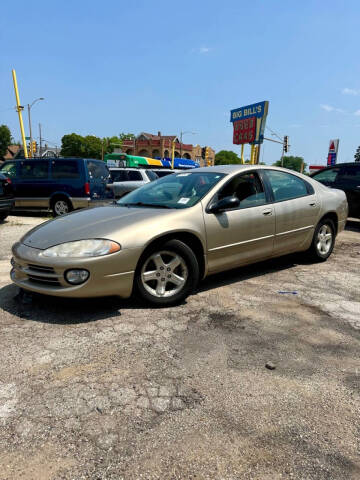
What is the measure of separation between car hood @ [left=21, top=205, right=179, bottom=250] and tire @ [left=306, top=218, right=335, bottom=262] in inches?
101

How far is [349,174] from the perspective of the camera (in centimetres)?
905

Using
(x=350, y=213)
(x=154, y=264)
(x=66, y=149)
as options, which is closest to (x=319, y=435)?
(x=154, y=264)

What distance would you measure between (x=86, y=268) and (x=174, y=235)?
0.92 meters

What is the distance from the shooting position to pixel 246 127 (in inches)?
Result: 1024

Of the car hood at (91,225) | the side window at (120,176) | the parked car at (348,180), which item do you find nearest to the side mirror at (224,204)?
the car hood at (91,225)

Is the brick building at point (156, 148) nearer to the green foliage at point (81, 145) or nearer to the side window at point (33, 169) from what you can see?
the green foliage at point (81, 145)

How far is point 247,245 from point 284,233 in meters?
0.73

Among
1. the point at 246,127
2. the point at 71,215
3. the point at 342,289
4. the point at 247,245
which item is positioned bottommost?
the point at 342,289

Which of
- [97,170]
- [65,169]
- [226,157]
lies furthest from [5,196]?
[226,157]

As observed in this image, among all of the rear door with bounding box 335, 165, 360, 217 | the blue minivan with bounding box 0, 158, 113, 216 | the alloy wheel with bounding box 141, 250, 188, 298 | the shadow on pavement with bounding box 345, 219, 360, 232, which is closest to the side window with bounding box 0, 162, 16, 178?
the blue minivan with bounding box 0, 158, 113, 216

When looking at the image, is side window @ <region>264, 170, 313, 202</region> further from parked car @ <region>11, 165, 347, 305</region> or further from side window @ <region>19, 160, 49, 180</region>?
side window @ <region>19, 160, 49, 180</region>

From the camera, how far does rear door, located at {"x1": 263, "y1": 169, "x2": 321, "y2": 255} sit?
14.9 feet

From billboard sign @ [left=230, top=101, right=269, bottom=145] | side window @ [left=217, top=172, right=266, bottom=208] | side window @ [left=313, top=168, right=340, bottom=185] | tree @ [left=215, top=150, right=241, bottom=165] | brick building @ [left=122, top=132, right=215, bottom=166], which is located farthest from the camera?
tree @ [left=215, top=150, right=241, bottom=165]

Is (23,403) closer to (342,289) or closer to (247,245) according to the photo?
(247,245)
